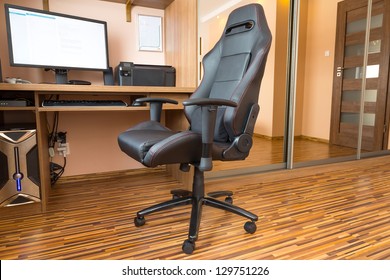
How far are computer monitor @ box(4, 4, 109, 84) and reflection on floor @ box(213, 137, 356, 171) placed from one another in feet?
4.78

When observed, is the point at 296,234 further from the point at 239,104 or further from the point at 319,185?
the point at 319,185

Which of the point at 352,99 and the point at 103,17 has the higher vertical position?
the point at 103,17

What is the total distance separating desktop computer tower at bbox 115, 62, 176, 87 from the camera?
80.6 inches

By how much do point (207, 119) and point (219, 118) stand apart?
0.32 m

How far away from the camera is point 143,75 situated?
209cm

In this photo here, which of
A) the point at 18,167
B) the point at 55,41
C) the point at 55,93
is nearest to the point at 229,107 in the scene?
the point at 55,93

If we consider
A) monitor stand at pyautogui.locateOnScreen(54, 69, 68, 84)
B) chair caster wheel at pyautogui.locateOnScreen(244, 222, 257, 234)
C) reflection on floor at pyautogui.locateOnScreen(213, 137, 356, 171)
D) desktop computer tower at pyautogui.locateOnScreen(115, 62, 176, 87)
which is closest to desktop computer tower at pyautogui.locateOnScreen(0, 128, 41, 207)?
monitor stand at pyautogui.locateOnScreen(54, 69, 68, 84)

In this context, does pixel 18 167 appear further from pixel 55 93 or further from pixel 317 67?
pixel 317 67

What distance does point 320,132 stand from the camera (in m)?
4.27

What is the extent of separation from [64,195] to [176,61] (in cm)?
138

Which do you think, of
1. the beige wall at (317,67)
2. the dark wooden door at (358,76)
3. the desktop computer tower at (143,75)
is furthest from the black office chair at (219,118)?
the beige wall at (317,67)

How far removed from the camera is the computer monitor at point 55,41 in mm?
1753

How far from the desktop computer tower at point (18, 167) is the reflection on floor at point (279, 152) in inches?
60.3
